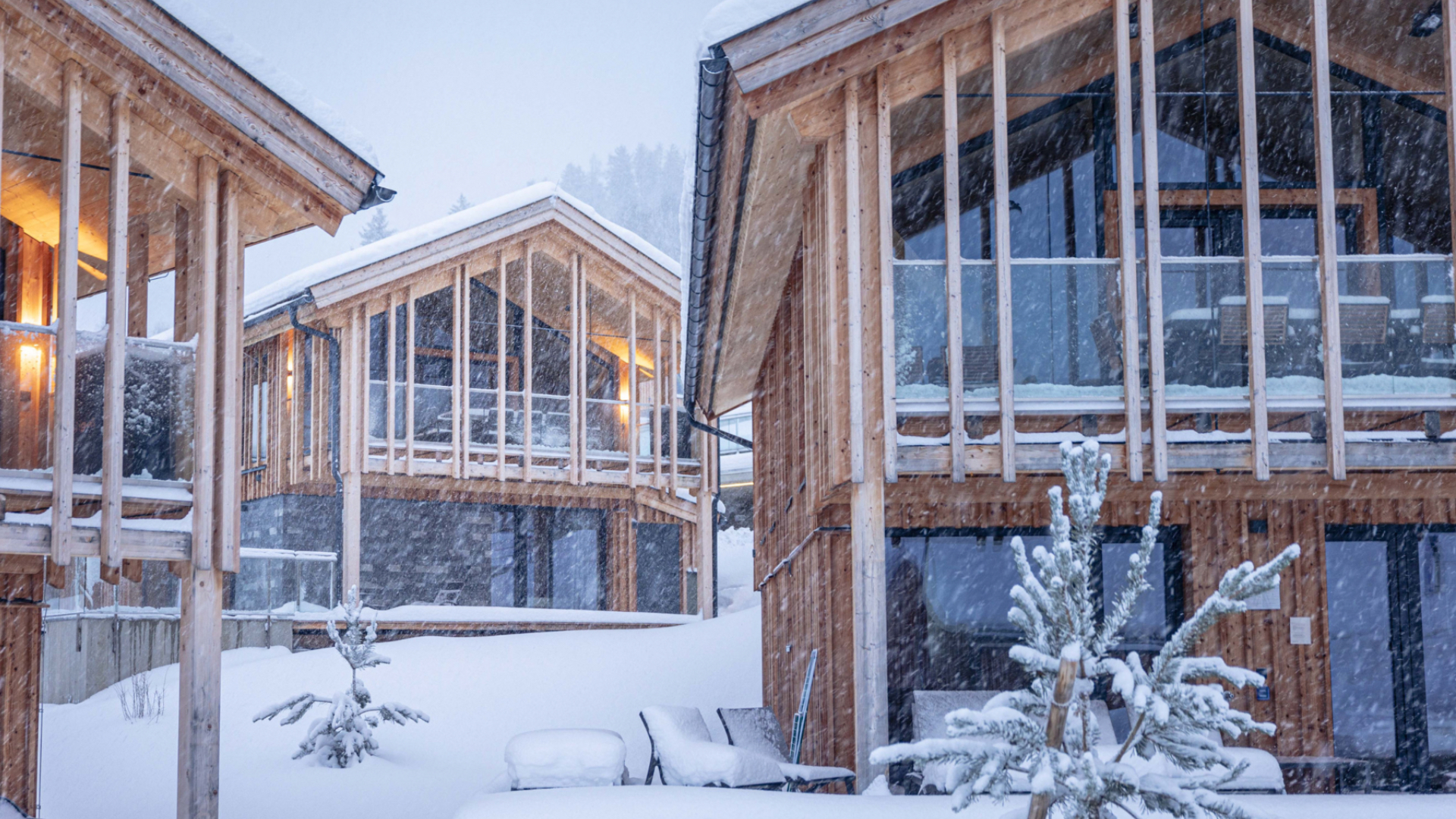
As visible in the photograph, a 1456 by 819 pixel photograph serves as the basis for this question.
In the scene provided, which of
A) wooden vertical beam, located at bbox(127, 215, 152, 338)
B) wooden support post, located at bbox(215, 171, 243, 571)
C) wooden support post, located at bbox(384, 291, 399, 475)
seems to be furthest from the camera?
wooden support post, located at bbox(384, 291, 399, 475)

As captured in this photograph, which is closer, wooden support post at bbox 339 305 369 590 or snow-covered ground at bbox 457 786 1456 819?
snow-covered ground at bbox 457 786 1456 819

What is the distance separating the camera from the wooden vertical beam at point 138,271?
32.8ft

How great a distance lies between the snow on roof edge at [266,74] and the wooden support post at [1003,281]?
164 inches

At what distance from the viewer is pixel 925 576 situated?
9.77m

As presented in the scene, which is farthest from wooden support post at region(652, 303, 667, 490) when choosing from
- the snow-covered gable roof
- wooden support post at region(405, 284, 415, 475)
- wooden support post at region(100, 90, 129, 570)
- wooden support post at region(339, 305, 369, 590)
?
wooden support post at region(100, 90, 129, 570)

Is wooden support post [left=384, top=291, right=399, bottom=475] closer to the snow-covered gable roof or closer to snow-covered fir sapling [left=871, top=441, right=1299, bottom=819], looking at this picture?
the snow-covered gable roof

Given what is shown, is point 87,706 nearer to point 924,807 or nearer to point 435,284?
point 435,284

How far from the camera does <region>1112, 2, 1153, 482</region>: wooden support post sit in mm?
7695

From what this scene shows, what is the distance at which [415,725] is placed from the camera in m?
13.5

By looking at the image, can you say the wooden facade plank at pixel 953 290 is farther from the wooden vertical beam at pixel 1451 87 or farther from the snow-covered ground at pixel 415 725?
the snow-covered ground at pixel 415 725

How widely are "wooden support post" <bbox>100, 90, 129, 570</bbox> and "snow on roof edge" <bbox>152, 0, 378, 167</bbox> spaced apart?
96 centimetres

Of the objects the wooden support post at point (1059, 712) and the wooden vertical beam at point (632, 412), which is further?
the wooden vertical beam at point (632, 412)

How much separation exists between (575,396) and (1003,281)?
12.8 metres

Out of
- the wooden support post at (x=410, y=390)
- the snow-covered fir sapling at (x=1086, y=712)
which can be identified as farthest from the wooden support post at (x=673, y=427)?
the snow-covered fir sapling at (x=1086, y=712)
